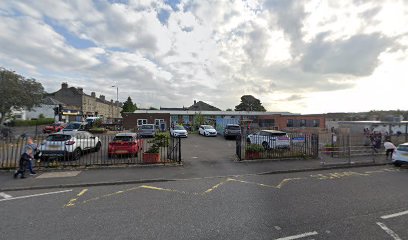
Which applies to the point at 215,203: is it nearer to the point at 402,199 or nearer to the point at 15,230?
the point at 15,230

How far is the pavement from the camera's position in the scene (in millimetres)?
8438

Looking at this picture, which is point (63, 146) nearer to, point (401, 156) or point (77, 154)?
point (77, 154)

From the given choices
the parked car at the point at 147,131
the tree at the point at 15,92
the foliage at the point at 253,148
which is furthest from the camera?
the tree at the point at 15,92

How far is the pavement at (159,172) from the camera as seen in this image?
Answer: 844 cm

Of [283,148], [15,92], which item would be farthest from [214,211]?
[15,92]

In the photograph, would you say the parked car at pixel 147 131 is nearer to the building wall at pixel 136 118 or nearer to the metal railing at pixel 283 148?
the building wall at pixel 136 118

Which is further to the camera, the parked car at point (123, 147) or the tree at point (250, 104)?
the tree at point (250, 104)

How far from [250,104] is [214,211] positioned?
87094 millimetres

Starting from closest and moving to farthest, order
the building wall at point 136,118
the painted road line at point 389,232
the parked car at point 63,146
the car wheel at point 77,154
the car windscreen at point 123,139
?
the painted road line at point 389,232, the parked car at point 63,146, the car wheel at point 77,154, the car windscreen at point 123,139, the building wall at point 136,118

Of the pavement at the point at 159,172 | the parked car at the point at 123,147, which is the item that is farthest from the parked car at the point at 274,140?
the parked car at the point at 123,147

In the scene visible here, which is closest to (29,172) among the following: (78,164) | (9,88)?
(78,164)

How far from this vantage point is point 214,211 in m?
5.77

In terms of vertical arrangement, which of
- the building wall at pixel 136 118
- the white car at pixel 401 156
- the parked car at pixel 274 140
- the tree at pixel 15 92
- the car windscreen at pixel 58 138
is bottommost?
the white car at pixel 401 156

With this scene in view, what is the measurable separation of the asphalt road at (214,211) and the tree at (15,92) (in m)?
27.0
